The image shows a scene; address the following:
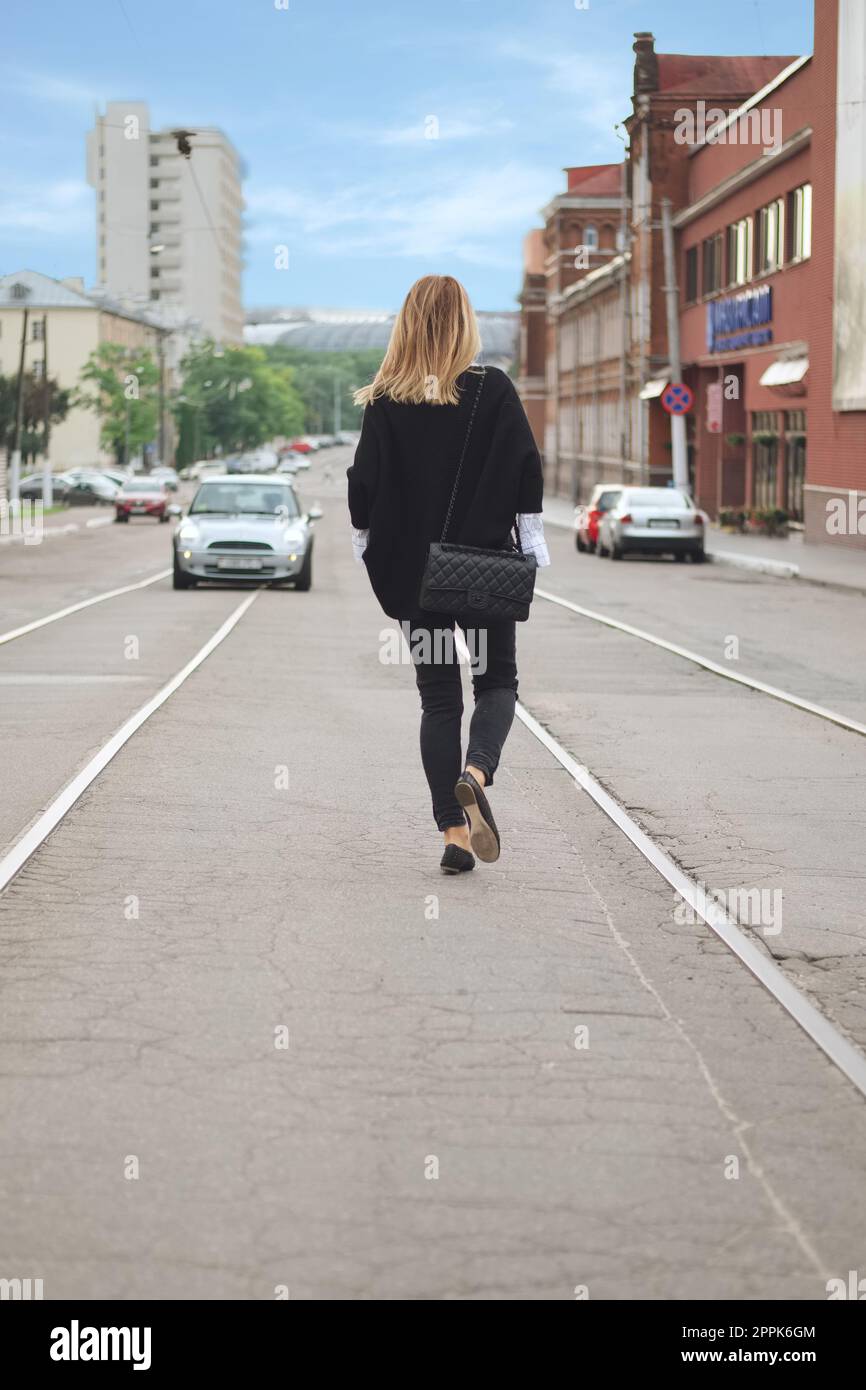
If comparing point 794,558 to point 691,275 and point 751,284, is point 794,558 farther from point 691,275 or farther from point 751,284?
point 691,275

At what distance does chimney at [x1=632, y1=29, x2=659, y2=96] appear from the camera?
2416 inches

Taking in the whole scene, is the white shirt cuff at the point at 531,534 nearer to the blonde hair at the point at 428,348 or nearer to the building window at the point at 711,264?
the blonde hair at the point at 428,348

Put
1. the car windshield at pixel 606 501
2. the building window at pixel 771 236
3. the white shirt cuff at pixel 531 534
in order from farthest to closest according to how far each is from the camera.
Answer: the building window at pixel 771 236
the car windshield at pixel 606 501
the white shirt cuff at pixel 531 534

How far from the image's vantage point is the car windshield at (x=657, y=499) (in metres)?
35.5

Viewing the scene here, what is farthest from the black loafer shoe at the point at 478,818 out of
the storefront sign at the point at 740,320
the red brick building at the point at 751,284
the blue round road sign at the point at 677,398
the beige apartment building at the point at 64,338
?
the beige apartment building at the point at 64,338

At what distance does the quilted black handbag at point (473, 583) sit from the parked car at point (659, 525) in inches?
1136

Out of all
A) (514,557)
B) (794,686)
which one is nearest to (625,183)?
(794,686)

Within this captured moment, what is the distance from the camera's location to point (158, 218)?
595ft

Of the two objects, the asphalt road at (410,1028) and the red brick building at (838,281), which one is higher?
the red brick building at (838,281)

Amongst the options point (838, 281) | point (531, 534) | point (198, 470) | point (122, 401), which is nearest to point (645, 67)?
point (838, 281)

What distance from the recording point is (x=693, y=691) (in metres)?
13.5

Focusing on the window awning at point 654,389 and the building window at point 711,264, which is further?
the window awning at point 654,389

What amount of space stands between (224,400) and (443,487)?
13074cm
